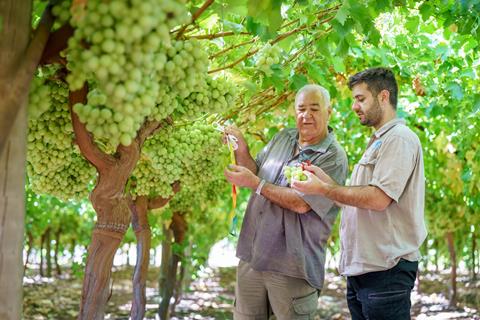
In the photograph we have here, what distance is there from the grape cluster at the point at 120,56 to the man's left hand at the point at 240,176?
1.48 metres

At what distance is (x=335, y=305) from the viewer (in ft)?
32.8

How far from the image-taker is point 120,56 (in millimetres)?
1509

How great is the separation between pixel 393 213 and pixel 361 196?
0.26m

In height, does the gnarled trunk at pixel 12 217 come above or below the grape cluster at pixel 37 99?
below

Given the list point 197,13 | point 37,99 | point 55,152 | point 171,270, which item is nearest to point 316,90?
point 197,13

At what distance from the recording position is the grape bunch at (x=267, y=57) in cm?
297

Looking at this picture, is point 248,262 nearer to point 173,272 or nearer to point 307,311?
point 307,311

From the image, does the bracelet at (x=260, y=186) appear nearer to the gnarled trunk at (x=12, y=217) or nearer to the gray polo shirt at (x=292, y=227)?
the gray polo shirt at (x=292, y=227)

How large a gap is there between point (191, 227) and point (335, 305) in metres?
2.98

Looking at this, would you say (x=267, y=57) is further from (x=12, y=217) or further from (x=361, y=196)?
(x=12, y=217)

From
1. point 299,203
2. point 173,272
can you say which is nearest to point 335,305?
point 173,272

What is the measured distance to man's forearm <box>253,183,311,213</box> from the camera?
3.30 m

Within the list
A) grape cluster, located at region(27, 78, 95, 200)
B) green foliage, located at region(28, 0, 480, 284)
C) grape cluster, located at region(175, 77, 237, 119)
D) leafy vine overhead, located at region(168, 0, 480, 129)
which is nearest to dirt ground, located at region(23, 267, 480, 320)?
green foliage, located at region(28, 0, 480, 284)

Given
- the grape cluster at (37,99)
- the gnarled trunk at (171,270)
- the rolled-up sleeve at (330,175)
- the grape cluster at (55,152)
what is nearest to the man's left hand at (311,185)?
the rolled-up sleeve at (330,175)
